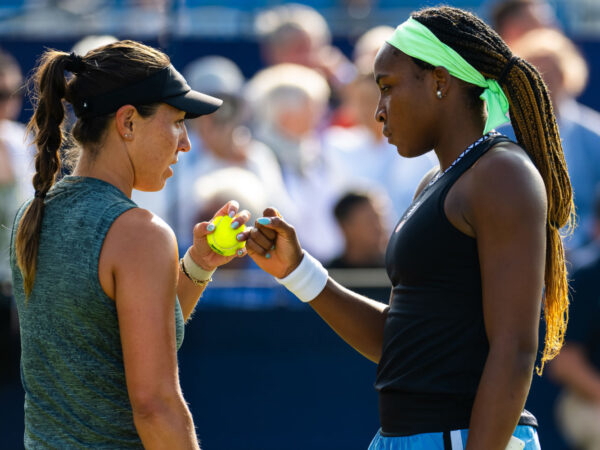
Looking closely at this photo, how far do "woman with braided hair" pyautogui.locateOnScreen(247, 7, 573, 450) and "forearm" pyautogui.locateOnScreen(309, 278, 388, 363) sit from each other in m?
0.25

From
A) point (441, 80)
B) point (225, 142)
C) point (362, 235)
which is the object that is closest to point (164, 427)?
point (441, 80)

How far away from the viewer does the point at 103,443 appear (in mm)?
2275

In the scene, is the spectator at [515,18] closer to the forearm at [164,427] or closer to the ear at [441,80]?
the ear at [441,80]

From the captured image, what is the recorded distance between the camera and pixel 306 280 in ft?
9.37

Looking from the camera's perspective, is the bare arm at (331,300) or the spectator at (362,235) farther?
the spectator at (362,235)

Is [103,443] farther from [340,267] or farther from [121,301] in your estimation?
[340,267]

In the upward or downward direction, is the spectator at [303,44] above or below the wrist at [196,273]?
above

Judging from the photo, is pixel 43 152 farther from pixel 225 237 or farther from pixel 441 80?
pixel 441 80

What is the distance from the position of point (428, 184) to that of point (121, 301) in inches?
35.4

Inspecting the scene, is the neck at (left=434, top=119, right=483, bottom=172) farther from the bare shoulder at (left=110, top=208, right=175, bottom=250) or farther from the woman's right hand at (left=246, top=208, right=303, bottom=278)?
the bare shoulder at (left=110, top=208, right=175, bottom=250)

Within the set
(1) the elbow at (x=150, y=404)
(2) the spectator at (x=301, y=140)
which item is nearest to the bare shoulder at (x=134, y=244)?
(1) the elbow at (x=150, y=404)

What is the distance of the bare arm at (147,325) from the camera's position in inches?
87.0

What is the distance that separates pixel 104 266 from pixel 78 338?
0.19 metres

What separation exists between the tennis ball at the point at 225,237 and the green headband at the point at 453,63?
0.70 meters
